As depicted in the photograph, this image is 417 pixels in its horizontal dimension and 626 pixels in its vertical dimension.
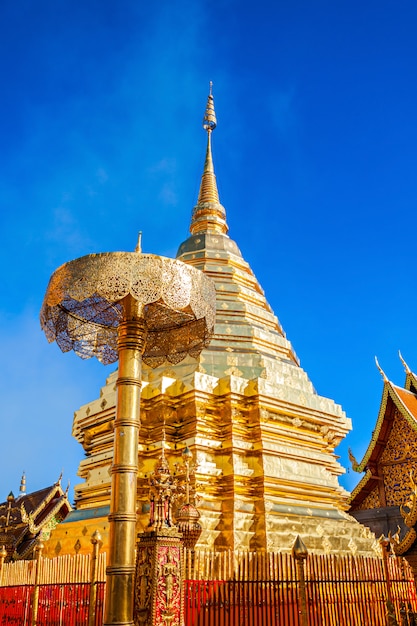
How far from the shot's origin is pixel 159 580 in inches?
222

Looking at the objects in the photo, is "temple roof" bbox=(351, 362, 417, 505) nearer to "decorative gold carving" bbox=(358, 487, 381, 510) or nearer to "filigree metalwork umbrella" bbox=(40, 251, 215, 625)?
"decorative gold carving" bbox=(358, 487, 381, 510)

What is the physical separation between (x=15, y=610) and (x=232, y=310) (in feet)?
22.9

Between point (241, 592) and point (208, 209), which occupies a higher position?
point (208, 209)

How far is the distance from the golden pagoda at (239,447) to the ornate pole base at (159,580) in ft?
9.20

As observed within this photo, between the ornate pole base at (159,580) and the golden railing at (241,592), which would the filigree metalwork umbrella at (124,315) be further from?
the golden railing at (241,592)

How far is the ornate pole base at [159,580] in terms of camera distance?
5.56 metres

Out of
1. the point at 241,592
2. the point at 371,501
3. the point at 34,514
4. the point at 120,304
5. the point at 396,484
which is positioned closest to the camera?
the point at 120,304

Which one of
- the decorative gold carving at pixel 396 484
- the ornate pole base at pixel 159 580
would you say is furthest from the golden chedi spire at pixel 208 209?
the ornate pole base at pixel 159 580

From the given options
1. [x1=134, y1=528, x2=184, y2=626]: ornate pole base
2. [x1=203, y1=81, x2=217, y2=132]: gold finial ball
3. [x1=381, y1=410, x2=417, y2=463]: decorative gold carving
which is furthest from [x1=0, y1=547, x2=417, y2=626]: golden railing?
[x1=203, y1=81, x2=217, y2=132]: gold finial ball

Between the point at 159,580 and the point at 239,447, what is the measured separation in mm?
4561

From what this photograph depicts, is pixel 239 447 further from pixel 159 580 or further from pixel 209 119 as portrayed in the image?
pixel 209 119

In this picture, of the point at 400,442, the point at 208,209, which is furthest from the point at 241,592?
the point at 208,209

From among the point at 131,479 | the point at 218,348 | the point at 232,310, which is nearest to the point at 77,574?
the point at 131,479

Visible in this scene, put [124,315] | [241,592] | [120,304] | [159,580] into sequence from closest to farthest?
[159,580], [124,315], [120,304], [241,592]
